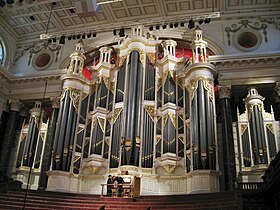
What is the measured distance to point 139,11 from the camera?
55.1ft

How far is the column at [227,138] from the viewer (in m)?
12.4

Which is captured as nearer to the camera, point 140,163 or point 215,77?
point 140,163

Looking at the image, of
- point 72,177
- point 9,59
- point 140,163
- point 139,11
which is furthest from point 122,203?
point 9,59

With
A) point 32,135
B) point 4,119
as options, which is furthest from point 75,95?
point 4,119

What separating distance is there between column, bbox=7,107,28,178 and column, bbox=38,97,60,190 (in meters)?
1.96

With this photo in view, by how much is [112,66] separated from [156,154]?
4785 mm

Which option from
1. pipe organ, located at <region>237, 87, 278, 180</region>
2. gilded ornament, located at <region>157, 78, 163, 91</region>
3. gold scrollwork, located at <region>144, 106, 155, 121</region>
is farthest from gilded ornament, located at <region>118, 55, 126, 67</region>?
pipe organ, located at <region>237, 87, 278, 180</region>

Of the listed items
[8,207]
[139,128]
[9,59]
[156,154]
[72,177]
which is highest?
[9,59]

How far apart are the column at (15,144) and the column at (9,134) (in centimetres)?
37

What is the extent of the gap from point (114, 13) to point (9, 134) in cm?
753

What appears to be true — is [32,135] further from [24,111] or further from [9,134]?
[24,111]

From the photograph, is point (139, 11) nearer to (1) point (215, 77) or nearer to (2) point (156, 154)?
(1) point (215, 77)

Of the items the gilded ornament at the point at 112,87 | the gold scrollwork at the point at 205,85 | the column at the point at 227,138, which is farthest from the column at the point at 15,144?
the column at the point at 227,138

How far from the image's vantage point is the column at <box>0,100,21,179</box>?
15.2m
